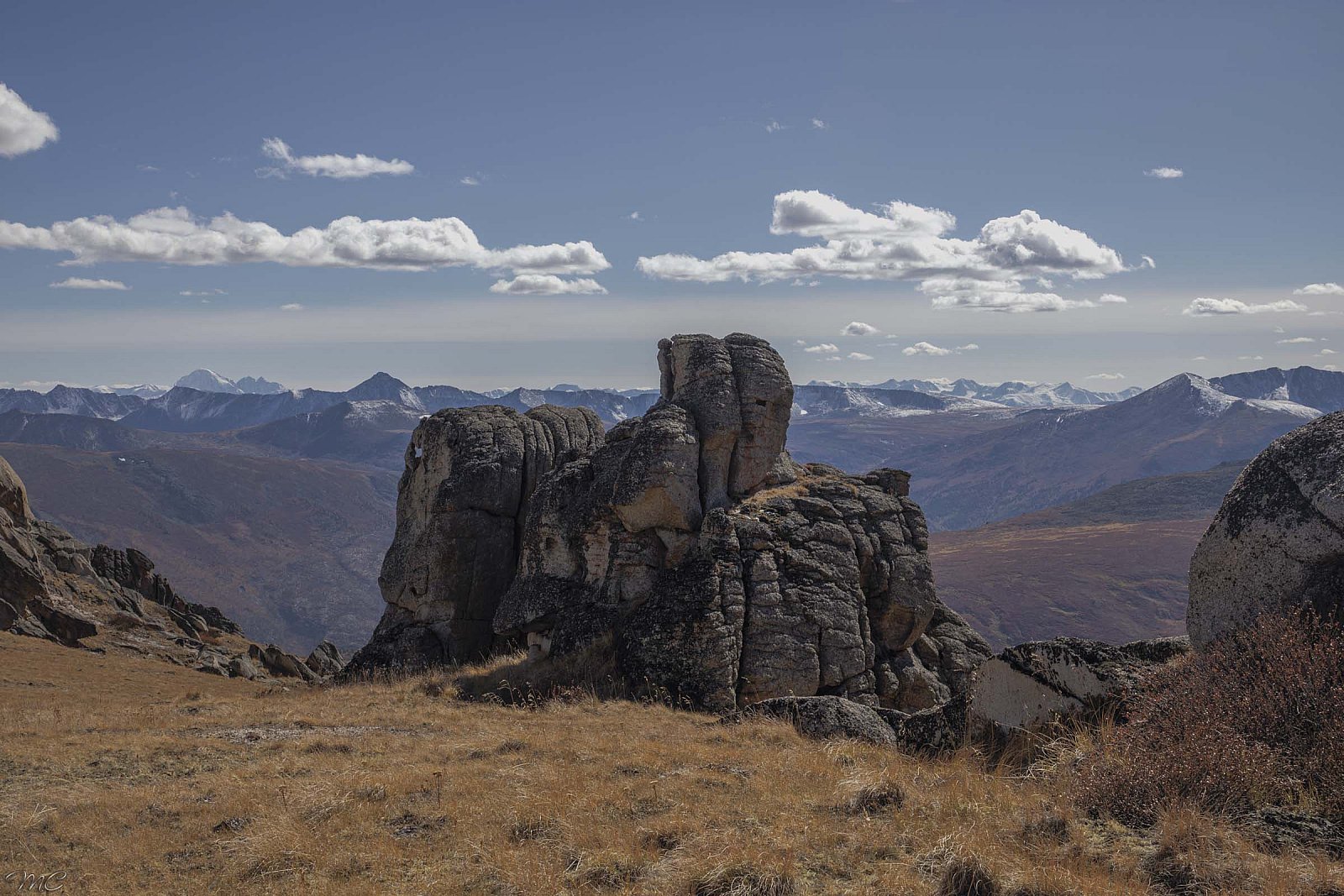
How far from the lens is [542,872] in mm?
10109

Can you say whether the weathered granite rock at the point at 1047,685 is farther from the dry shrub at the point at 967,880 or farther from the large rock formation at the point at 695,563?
the large rock formation at the point at 695,563

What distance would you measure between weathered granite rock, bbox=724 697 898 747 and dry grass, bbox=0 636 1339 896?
0.57 meters

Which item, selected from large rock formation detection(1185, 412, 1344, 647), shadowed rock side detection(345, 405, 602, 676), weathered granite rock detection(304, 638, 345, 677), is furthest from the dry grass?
weathered granite rock detection(304, 638, 345, 677)

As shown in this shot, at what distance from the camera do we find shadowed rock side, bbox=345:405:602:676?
34875 mm

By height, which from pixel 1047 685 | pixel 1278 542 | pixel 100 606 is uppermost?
pixel 1278 542

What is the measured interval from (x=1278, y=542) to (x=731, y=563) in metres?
15.3

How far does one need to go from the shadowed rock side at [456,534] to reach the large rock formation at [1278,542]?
25.1 meters

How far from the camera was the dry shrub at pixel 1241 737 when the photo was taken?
9633mm

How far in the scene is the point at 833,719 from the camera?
53.7ft

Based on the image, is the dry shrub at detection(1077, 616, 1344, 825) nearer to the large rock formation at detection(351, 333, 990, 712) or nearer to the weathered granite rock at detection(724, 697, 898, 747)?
the weathered granite rock at detection(724, 697, 898, 747)

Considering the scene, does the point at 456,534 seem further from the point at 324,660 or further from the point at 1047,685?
the point at 324,660

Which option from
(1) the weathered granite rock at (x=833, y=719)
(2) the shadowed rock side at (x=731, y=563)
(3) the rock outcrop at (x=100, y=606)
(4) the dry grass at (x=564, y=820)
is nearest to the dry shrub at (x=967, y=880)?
(4) the dry grass at (x=564, y=820)

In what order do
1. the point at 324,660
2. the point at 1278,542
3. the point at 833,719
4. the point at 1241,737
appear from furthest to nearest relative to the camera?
the point at 324,660 < the point at 833,719 < the point at 1278,542 < the point at 1241,737

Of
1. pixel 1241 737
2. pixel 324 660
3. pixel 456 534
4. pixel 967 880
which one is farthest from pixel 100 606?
pixel 1241 737
